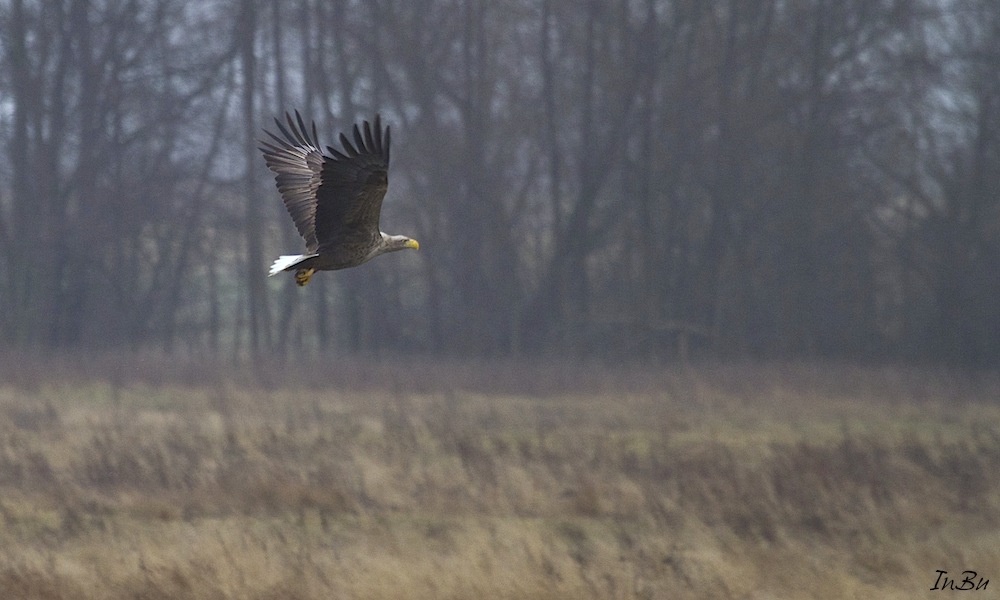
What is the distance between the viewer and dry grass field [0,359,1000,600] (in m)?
8.57

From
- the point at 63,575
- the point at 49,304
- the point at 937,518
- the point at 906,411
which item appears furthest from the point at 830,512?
the point at 49,304

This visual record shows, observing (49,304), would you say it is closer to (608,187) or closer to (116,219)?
(116,219)

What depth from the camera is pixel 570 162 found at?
29281 millimetres

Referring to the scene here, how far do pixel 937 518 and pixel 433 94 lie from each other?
18878 mm

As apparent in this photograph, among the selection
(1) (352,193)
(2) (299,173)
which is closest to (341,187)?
(1) (352,193)

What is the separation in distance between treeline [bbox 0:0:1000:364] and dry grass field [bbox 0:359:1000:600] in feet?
31.2

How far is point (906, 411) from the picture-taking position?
17.4 meters

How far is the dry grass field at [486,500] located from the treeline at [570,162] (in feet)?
31.2

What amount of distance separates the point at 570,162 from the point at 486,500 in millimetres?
18755

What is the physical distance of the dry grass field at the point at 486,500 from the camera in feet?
28.1
